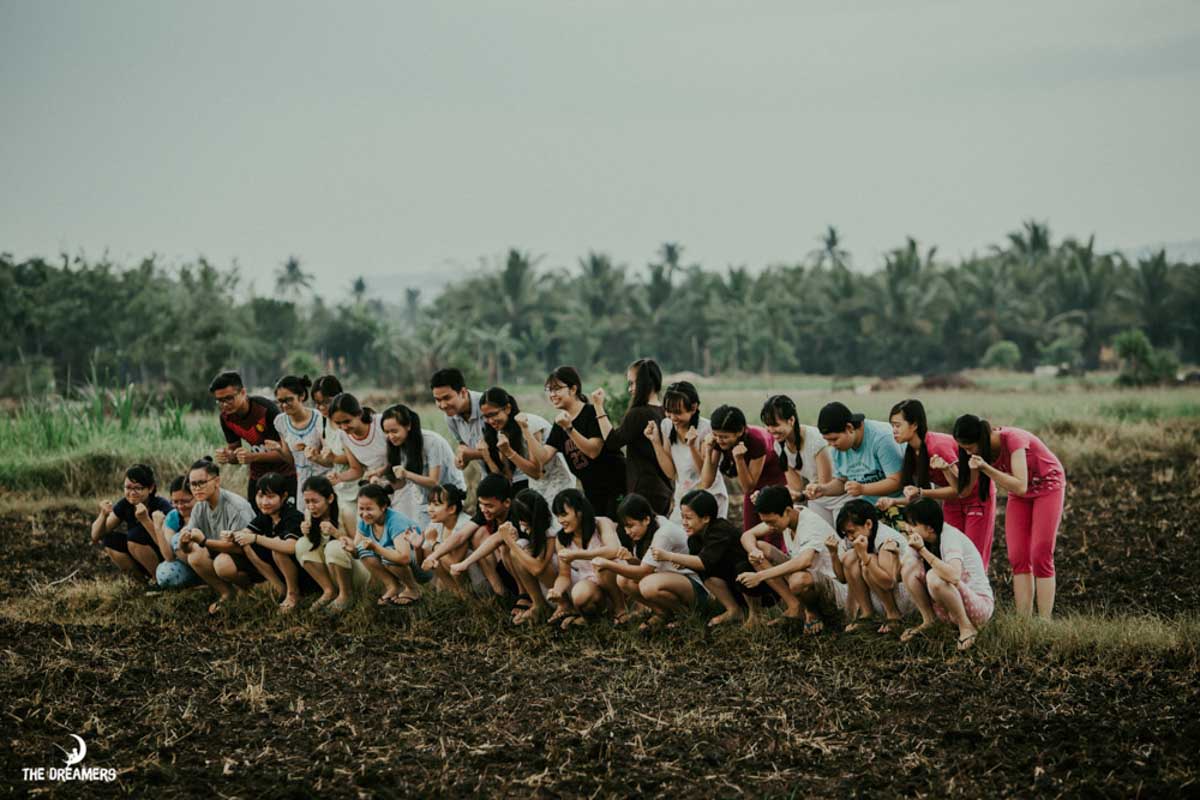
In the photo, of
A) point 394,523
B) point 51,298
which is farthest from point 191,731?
point 51,298

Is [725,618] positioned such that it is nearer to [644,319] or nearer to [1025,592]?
[1025,592]

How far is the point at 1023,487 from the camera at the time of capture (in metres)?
5.51

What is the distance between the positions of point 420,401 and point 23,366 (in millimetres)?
12689

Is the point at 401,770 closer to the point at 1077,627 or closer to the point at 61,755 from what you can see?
the point at 61,755

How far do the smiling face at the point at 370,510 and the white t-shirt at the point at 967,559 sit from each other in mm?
2811

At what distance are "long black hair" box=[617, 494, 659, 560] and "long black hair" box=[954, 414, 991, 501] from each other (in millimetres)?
1459

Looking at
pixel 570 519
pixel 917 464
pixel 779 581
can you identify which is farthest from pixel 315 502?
pixel 917 464

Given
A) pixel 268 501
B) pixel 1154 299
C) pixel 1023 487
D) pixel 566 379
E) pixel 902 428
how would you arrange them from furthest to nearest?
pixel 1154 299 < pixel 268 501 < pixel 566 379 < pixel 902 428 < pixel 1023 487

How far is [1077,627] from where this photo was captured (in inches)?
217

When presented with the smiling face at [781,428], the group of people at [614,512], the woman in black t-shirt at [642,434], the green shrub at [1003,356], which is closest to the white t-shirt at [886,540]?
the group of people at [614,512]

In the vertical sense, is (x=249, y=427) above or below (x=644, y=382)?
below

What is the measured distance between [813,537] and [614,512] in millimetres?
1448

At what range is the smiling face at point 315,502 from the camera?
6.32 m

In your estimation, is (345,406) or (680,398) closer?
(680,398)
